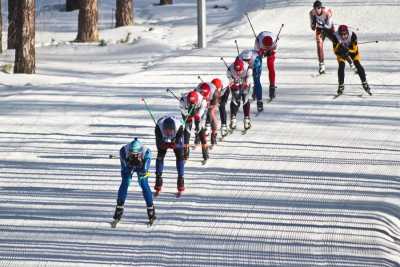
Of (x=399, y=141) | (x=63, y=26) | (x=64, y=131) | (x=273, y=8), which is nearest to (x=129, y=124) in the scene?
(x=64, y=131)

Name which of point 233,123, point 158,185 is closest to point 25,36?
point 233,123

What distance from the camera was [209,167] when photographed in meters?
21.2

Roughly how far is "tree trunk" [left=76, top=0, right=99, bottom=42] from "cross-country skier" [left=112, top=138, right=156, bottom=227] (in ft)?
56.1

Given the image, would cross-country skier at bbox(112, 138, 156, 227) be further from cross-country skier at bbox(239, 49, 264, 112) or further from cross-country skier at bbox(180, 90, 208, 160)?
cross-country skier at bbox(239, 49, 264, 112)

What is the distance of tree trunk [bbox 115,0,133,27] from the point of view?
124 ft

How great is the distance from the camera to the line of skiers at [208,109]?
58.6ft

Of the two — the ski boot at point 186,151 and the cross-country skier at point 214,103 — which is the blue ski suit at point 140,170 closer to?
the ski boot at point 186,151

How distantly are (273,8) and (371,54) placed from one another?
260 inches

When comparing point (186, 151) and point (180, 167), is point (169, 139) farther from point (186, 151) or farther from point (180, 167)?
point (186, 151)

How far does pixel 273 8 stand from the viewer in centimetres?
3681

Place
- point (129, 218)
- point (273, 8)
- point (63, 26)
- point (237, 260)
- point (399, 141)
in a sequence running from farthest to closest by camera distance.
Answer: point (63, 26), point (273, 8), point (399, 141), point (129, 218), point (237, 260)

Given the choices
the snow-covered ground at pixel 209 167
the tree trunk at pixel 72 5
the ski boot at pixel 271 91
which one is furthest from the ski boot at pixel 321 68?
the tree trunk at pixel 72 5

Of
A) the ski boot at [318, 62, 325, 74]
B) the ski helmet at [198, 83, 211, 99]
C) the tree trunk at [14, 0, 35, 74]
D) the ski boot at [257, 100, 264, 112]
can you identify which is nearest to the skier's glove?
the ski boot at [257, 100, 264, 112]

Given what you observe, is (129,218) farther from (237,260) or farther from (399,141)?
(399,141)
